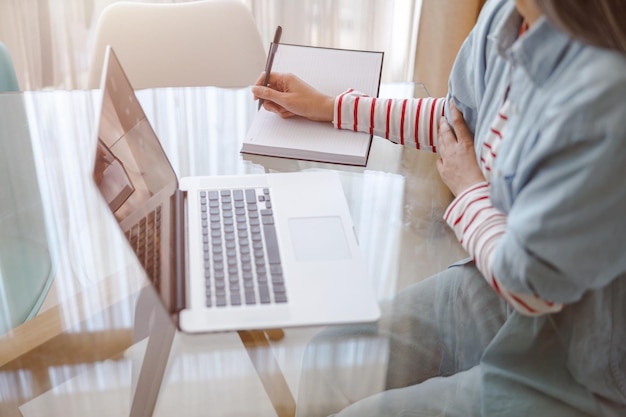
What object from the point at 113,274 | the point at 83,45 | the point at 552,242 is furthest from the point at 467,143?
the point at 83,45

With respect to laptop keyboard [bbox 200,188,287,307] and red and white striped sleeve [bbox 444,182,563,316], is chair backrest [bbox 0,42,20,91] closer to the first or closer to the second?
laptop keyboard [bbox 200,188,287,307]

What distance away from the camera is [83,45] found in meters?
2.38

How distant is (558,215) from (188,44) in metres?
1.17

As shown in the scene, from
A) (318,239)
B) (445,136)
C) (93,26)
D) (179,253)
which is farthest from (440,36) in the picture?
(179,253)

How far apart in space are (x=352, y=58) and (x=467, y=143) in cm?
41

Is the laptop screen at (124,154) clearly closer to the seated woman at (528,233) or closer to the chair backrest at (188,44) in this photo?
the seated woman at (528,233)

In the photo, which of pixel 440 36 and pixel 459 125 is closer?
pixel 459 125

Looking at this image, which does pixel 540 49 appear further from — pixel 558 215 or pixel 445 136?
pixel 445 136

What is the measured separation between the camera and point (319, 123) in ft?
4.13

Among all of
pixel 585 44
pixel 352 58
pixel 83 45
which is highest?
pixel 585 44

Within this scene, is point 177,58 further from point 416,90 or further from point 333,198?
point 333,198

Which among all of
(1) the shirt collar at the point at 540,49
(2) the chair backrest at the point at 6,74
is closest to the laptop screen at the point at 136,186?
(1) the shirt collar at the point at 540,49

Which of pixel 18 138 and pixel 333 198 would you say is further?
pixel 18 138

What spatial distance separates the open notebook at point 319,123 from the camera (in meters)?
1.20
